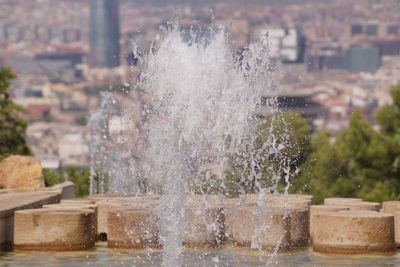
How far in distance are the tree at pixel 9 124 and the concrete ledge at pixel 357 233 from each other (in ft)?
73.5

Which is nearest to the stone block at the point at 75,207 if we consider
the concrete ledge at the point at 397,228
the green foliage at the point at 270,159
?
the concrete ledge at the point at 397,228

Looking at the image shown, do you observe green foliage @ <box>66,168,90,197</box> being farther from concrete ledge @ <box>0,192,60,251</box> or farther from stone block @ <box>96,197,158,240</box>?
stone block @ <box>96,197,158,240</box>

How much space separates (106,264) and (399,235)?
405 cm

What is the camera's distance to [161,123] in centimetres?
2220

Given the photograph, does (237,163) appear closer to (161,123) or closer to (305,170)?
(305,170)

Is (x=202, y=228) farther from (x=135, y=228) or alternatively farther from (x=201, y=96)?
(x=201, y=96)

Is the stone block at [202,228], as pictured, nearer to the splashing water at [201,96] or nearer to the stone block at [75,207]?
the splashing water at [201,96]

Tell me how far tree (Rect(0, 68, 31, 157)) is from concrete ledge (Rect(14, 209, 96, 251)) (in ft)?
70.5

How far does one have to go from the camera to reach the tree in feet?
133

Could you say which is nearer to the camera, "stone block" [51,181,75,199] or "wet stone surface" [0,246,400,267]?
"wet stone surface" [0,246,400,267]

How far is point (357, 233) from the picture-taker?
18406 mm

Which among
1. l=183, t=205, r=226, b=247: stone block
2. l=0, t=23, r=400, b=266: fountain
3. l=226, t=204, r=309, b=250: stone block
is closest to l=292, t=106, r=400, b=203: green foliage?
l=0, t=23, r=400, b=266: fountain

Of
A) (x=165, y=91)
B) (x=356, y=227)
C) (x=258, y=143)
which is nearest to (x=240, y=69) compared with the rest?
(x=165, y=91)

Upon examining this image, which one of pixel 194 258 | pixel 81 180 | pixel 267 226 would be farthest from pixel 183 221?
pixel 81 180
